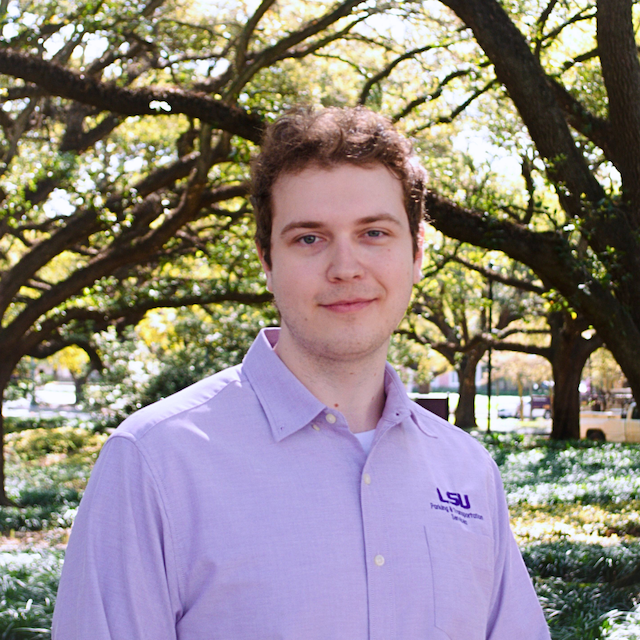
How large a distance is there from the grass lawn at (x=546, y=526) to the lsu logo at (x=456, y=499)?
135 inches

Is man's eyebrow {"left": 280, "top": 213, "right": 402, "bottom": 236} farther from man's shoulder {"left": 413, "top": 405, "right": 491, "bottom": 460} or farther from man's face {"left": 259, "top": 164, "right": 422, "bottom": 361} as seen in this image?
man's shoulder {"left": 413, "top": 405, "right": 491, "bottom": 460}

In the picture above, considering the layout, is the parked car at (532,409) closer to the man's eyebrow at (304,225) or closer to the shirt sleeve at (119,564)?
the man's eyebrow at (304,225)

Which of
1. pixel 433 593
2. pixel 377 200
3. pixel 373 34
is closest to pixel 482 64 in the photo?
pixel 373 34

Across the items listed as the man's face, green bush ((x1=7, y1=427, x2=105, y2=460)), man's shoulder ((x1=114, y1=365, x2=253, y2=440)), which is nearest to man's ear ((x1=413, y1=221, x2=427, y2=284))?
the man's face

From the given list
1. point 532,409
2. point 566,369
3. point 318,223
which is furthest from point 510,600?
point 532,409

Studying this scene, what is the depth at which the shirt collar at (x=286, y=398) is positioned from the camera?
1.88m

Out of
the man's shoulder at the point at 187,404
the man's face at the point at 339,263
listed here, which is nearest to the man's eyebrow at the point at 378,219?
the man's face at the point at 339,263

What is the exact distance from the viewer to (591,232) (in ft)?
→ 21.5

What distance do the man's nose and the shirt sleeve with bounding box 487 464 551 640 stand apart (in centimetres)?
81

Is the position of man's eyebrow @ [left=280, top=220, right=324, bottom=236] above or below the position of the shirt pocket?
above

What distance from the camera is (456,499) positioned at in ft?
6.66

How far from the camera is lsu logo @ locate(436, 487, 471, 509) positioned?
2.01 metres

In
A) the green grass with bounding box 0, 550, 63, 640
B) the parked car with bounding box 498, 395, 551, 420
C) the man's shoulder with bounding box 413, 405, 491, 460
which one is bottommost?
the parked car with bounding box 498, 395, 551, 420

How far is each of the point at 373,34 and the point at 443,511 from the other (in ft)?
35.2
